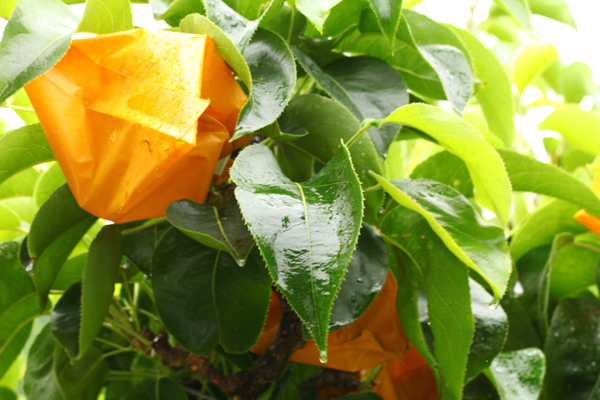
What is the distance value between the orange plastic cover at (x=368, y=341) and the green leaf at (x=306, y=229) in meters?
0.19

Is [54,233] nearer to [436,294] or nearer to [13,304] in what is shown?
[13,304]

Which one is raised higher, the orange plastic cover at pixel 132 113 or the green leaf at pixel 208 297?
the orange plastic cover at pixel 132 113

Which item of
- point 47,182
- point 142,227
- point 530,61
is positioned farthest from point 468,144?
point 530,61

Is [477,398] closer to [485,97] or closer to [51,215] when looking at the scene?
[485,97]

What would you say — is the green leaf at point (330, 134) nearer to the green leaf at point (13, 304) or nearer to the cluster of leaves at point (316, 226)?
the cluster of leaves at point (316, 226)

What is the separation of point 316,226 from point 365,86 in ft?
0.72

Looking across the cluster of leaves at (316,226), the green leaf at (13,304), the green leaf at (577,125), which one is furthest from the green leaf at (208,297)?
the green leaf at (577,125)

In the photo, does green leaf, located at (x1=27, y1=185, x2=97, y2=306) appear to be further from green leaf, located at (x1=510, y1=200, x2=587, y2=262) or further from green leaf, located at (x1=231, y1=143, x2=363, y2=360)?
green leaf, located at (x1=510, y1=200, x2=587, y2=262)

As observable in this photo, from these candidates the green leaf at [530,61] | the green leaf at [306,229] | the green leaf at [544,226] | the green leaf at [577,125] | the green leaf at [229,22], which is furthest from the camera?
the green leaf at [530,61]

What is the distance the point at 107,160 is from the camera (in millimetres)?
353

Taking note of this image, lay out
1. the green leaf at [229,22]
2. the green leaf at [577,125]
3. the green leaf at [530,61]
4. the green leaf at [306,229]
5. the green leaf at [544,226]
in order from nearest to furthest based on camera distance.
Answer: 1. the green leaf at [306,229]
2. the green leaf at [229,22]
3. the green leaf at [544,226]
4. the green leaf at [577,125]
5. the green leaf at [530,61]

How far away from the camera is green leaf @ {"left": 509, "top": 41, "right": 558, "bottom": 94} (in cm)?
87

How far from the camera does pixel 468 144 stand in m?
0.36

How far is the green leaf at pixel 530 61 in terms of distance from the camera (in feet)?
2.84
